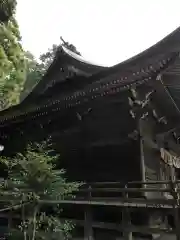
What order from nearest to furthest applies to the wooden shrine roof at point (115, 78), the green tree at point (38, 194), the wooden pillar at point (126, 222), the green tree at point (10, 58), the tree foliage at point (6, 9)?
the wooden shrine roof at point (115, 78), the wooden pillar at point (126, 222), the green tree at point (38, 194), the tree foliage at point (6, 9), the green tree at point (10, 58)

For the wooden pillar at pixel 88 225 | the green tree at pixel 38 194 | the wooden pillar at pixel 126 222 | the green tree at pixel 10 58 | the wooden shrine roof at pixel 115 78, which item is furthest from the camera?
the green tree at pixel 10 58

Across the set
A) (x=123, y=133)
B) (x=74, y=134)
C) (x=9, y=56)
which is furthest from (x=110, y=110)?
(x=9, y=56)

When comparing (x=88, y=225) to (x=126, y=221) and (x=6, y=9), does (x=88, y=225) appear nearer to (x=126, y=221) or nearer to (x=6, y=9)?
(x=126, y=221)

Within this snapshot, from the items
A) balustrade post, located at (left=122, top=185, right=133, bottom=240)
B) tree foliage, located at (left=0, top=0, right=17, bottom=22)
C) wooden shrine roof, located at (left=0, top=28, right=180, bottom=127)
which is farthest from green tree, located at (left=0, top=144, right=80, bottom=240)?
tree foliage, located at (left=0, top=0, right=17, bottom=22)

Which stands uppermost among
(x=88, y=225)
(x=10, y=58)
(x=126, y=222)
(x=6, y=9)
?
(x=6, y=9)

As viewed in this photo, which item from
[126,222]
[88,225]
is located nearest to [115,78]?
[126,222]

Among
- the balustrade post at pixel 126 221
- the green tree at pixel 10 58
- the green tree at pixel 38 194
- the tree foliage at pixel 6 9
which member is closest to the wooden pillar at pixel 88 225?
Answer: the green tree at pixel 38 194

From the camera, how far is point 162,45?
7934mm

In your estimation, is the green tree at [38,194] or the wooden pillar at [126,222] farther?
the green tree at [38,194]

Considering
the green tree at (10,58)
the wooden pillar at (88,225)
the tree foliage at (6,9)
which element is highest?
the tree foliage at (6,9)

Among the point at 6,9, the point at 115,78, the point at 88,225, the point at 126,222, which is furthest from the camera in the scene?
the point at 6,9

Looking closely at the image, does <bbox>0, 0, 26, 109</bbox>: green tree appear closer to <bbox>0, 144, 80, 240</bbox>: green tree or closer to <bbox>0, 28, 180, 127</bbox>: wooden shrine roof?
<bbox>0, 28, 180, 127</bbox>: wooden shrine roof

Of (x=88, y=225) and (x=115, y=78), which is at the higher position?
(x=115, y=78)

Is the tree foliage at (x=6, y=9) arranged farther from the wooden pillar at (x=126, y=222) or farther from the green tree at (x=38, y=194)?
the wooden pillar at (x=126, y=222)
